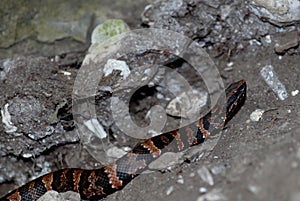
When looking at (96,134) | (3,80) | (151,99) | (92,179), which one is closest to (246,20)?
(151,99)

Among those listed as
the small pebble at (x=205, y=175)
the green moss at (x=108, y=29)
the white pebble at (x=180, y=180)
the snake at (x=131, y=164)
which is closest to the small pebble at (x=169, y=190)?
the white pebble at (x=180, y=180)

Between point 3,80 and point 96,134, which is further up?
point 3,80

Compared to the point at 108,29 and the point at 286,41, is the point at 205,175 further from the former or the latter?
the point at 108,29

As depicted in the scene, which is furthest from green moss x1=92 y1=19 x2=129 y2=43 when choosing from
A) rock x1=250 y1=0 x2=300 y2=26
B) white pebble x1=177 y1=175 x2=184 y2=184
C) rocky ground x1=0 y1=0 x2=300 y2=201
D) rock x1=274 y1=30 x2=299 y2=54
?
white pebble x1=177 y1=175 x2=184 y2=184

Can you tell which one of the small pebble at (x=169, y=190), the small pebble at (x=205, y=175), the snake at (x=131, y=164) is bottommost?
the snake at (x=131, y=164)

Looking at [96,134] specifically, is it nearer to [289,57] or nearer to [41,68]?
[41,68]

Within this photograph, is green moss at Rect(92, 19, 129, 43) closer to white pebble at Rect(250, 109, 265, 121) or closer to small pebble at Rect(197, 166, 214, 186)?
white pebble at Rect(250, 109, 265, 121)

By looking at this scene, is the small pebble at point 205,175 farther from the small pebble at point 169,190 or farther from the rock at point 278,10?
the rock at point 278,10
